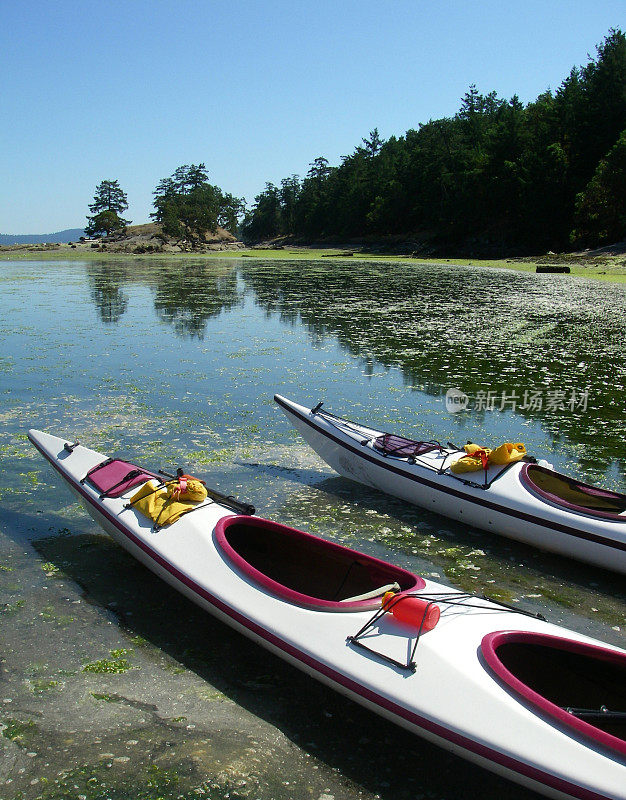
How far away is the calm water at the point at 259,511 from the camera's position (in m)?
3.70

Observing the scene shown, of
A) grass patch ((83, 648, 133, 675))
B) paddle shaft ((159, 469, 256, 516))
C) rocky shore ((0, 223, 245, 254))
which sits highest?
rocky shore ((0, 223, 245, 254))

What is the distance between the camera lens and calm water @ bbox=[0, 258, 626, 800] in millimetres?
3703

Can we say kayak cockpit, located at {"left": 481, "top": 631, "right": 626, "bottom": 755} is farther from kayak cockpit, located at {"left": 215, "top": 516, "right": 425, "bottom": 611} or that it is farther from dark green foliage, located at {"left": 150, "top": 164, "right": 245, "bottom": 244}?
dark green foliage, located at {"left": 150, "top": 164, "right": 245, "bottom": 244}

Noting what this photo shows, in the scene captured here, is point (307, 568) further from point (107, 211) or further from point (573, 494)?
point (107, 211)

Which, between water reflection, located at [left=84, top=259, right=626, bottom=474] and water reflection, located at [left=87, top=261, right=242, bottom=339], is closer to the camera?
water reflection, located at [left=84, top=259, right=626, bottom=474]

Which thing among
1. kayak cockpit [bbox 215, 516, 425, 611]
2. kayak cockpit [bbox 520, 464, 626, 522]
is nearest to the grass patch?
kayak cockpit [bbox 215, 516, 425, 611]

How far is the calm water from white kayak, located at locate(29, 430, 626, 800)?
38 cm

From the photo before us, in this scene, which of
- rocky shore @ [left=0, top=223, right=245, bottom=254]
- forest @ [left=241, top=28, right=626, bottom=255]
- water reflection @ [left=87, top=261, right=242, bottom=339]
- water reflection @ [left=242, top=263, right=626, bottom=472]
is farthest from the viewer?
rocky shore @ [left=0, top=223, right=245, bottom=254]

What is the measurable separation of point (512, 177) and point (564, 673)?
6292cm

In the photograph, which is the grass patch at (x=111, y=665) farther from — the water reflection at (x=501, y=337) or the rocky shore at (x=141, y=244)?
the rocky shore at (x=141, y=244)

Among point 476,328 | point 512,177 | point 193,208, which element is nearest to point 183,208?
point 193,208

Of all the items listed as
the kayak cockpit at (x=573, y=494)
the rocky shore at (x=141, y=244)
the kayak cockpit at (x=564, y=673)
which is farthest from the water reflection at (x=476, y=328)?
the rocky shore at (x=141, y=244)

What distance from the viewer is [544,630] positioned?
4016mm

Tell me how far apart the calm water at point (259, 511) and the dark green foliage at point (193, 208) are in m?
71.6
